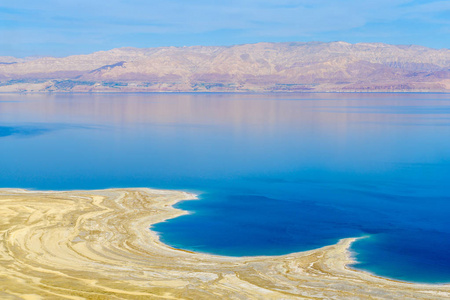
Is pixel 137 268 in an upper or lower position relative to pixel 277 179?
lower

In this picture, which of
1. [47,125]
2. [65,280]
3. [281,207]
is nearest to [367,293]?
[65,280]

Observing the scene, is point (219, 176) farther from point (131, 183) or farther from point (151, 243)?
point (151, 243)

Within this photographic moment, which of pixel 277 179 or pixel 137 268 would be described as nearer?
pixel 137 268

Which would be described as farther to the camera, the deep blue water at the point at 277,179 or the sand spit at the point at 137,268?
the deep blue water at the point at 277,179

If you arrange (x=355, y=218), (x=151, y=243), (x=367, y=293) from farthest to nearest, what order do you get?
(x=355, y=218) → (x=151, y=243) → (x=367, y=293)

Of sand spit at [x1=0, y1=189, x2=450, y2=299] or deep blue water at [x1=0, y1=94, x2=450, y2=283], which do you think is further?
deep blue water at [x1=0, y1=94, x2=450, y2=283]
